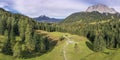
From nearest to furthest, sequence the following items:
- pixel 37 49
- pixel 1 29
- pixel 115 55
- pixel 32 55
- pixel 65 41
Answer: pixel 115 55, pixel 32 55, pixel 37 49, pixel 65 41, pixel 1 29

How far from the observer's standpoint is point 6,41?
479 ft

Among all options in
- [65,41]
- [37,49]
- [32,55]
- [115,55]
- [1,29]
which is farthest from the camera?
[1,29]

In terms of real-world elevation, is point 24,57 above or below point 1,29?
below

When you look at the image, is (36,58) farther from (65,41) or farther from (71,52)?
(65,41)

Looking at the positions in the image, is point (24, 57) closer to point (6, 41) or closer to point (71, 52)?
point (6, 41)

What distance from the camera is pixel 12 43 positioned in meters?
148

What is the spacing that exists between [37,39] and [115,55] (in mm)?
57130

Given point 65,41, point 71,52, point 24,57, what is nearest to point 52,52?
point 71,52

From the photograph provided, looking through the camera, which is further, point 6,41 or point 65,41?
point 65,41

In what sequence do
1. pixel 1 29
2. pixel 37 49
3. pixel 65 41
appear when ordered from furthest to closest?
1. pixel 1 29
2. pixel 65 41
3. pixel 37 49

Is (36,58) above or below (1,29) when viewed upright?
below

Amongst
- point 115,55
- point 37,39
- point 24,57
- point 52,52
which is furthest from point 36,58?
point 115,55

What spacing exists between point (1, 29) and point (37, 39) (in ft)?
147

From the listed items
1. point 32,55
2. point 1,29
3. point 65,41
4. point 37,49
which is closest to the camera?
point 32,55
